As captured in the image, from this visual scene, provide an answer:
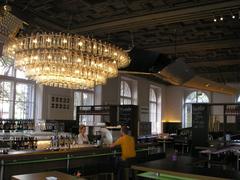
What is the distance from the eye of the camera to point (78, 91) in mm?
14250

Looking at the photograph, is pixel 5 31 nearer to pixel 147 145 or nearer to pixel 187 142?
pixel 147 145

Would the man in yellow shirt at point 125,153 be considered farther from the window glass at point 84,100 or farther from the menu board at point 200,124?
the window glass at point 84,100

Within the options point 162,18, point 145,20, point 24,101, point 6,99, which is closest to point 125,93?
point 24,101

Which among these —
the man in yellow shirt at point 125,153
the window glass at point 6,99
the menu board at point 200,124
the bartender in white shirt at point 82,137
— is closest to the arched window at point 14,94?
the window glass at point 6,99

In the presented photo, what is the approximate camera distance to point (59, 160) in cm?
649

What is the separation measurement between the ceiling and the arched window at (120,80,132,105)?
6569 millimetres

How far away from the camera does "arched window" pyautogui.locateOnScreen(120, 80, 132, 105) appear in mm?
16812

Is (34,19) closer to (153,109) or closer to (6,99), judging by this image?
(6,99)

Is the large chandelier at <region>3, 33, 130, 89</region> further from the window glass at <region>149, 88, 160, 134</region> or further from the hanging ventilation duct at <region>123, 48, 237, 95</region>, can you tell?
the window glass at <region>149, 88, 160, 134</region>

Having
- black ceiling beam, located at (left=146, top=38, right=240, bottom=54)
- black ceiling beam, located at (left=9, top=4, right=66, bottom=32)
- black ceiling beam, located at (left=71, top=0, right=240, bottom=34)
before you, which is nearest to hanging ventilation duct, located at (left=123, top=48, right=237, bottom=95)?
black ceiling beam, located at (left=146, top=38, right=240, bottom=54)

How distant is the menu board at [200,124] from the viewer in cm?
1219

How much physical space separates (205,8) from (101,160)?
3.96 m

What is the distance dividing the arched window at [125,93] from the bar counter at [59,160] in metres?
8.96

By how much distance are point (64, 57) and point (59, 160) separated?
79.8 inches
